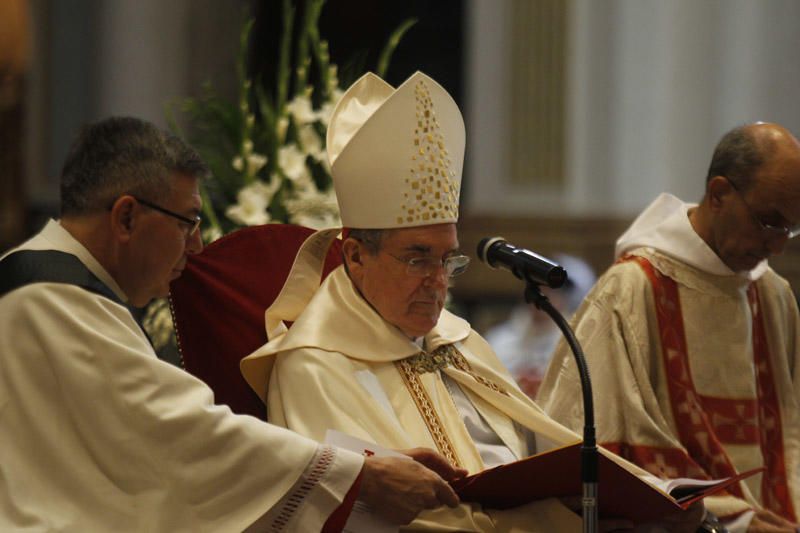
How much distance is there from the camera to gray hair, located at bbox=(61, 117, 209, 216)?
127 inches

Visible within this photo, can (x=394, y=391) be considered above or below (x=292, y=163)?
below

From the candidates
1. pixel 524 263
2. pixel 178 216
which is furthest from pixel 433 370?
pixel 178 216

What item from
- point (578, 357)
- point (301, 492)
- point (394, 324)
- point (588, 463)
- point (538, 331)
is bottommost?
point (538, 331)

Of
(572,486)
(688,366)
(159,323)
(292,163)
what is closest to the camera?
(572,486)

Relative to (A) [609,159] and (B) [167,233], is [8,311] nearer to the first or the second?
(B) [167,233]

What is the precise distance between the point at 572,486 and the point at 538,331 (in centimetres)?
450

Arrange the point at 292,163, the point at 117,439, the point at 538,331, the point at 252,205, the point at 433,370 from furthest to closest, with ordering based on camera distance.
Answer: the point at 538,331 → the point at 292,163 → the point at 252,205 → the point at 433,370 → the point at 117,439

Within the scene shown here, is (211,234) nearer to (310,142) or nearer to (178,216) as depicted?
(310,142)

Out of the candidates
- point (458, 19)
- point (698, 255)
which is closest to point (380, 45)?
point (458, 19)

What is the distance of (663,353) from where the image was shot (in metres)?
4.25

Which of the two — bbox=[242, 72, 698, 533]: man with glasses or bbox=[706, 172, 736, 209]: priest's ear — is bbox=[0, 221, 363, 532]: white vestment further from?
bbox=[706, 172, 736, 209]: priest's ear

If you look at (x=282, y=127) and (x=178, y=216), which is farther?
(x=282, y=127)

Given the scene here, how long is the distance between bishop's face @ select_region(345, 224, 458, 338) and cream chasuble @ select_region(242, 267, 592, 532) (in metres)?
0.06

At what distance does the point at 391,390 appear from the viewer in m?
3.63
